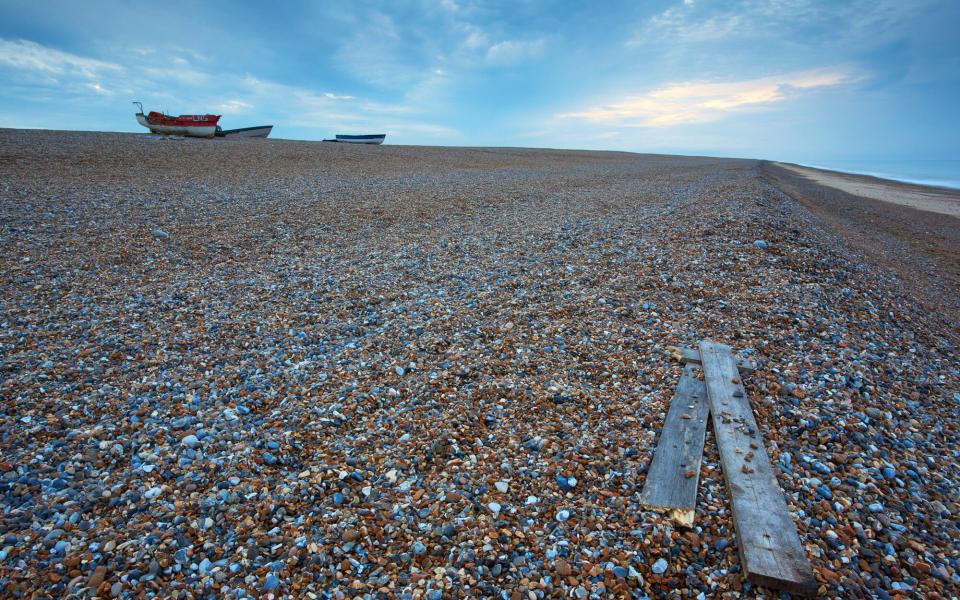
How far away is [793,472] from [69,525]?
568 centimetres

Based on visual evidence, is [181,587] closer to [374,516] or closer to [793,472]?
[374,516]

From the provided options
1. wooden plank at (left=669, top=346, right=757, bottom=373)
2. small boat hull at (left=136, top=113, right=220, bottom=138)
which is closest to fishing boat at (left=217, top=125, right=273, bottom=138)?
small boat hull at (left=136, top=113, right=220, bottom=138)

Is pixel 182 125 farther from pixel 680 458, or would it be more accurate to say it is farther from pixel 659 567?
pixel 659 567

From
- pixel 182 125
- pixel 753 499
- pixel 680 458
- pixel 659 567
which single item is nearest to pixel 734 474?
pixel 753 499

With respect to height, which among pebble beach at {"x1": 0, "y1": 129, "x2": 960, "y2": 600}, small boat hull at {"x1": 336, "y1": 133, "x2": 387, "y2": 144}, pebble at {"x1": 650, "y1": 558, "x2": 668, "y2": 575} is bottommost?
pebble at {"x1": 650, "y1": 558, "x2": 668, "y2": 575}

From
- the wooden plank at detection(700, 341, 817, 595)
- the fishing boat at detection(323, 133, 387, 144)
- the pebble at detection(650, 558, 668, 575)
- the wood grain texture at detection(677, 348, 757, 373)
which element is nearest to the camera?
the wooden plank at detection(700, 341, 817, 595)

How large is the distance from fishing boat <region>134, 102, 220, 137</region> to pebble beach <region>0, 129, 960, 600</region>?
30.3m

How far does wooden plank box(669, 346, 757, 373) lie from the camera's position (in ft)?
17.5

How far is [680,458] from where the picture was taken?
3994mm

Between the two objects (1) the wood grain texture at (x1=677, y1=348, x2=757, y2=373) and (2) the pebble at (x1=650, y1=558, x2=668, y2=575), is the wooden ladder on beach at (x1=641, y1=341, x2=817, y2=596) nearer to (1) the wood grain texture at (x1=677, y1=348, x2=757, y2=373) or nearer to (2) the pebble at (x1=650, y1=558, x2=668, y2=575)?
(1) the wood grain texture at (x1=677, y1=348, x2=757, y2=373)

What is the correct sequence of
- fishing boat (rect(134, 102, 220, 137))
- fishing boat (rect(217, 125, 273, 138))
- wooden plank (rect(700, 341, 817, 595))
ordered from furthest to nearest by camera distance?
fishing boat (rect(217, 125, 273, 138)) < fishing boat (rect(134, 102, 220, 137)) < wooden plank (rect(700, 341, 817, 595))

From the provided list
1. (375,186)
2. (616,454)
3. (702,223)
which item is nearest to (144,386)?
(616,454)

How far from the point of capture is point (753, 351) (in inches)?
226

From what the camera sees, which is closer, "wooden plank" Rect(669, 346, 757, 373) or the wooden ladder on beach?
the wooden ladder on beach
